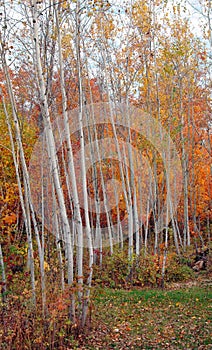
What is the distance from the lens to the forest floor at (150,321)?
464 centimetres

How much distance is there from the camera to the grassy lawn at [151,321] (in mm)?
4652

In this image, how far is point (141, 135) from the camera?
35.2 feet

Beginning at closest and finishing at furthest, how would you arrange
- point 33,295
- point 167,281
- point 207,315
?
point 33,295 < point 207,315 < point 167,281

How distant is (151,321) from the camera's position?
568 cm

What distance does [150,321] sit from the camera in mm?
5680

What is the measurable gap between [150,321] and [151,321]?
0.05 ft

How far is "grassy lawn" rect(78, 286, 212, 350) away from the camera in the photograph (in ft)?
15.3

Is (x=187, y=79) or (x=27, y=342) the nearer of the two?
(x=27, y=342)

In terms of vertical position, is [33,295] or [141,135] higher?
[141,135]

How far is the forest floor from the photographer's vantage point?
15.2 ft

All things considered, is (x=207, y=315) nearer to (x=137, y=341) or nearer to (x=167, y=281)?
(x=137, y=341)

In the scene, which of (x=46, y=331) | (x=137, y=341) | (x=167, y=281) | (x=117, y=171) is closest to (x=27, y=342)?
(x=46, y=331)

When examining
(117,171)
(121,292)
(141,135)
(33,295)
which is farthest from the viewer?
(117,171)

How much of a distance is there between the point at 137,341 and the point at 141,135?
22.3ft
